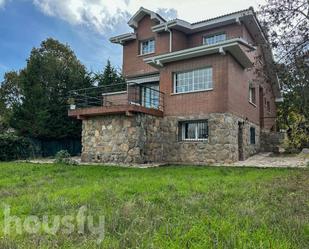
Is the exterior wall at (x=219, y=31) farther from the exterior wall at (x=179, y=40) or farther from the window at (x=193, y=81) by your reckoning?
the window at (x=193, y=81)

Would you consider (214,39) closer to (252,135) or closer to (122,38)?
(252,135)

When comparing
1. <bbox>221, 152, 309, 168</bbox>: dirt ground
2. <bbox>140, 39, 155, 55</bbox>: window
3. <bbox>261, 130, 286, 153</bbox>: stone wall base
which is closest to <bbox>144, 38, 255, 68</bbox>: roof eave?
<bbox>140, 39, 155, 55</bbox>: window

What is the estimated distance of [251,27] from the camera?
59.1 feet

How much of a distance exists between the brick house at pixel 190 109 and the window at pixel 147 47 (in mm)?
1224

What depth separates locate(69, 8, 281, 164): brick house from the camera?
1461cm

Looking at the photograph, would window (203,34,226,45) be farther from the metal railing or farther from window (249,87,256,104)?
the metal railing

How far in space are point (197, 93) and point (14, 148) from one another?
42.0ft

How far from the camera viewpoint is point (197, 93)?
603 inches

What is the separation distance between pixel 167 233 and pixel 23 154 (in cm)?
1946

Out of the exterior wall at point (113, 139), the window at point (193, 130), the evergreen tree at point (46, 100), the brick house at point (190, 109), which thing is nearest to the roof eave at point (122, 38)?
the brick house at point (190, 109)

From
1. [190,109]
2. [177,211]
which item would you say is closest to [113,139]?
[190,109]

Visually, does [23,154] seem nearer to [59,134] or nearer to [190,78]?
[59,134]

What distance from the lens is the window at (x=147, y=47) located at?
20158 mm

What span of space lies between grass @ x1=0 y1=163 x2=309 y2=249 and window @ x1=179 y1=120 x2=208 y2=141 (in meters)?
7.00
